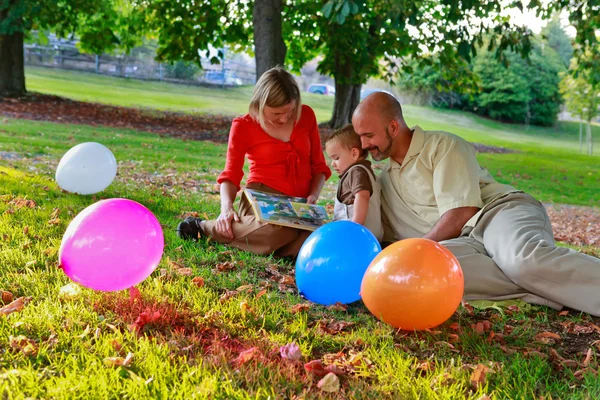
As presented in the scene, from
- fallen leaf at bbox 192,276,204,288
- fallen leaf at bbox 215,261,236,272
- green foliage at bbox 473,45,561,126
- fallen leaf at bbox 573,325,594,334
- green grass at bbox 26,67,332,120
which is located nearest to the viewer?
fallen leaf at bbox 573,325,594,334

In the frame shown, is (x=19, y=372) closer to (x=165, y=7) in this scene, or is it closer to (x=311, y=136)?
(x=311, y=136)

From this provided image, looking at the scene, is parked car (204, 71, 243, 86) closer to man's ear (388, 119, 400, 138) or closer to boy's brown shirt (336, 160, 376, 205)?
boy's brown shirt (336, 160, 376, 205)

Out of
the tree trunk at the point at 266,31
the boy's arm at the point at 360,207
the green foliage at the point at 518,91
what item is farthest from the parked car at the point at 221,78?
the boy's arm at the point at 360,207

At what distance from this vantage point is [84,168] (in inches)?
266

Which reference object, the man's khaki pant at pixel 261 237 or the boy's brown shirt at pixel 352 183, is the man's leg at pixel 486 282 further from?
the man's khaki pant at pixel 261 237

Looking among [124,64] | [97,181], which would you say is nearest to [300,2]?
[97,181]

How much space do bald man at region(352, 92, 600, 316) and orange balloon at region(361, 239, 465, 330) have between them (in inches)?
36.4

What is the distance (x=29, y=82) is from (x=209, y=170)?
77.6 feet

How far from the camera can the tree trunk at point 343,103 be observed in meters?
21.3

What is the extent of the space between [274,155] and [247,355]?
281 cm

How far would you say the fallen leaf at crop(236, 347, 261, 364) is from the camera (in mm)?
2973

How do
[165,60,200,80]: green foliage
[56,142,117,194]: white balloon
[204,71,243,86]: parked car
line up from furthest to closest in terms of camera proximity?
[204,71,243,86]: parked car, [165,60,200,80]: green foliage, [56,142,117,194]: white balloon

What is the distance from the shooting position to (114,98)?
100 ft

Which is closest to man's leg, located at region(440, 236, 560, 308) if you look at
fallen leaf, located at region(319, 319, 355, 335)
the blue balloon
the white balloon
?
the blue balloon
